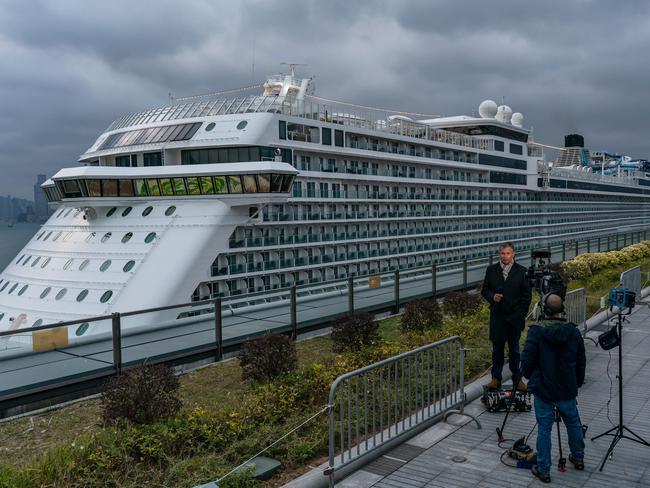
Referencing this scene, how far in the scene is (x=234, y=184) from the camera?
64.2 feet

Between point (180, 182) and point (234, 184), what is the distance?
6.15 feet

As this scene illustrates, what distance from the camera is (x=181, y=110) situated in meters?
24.2

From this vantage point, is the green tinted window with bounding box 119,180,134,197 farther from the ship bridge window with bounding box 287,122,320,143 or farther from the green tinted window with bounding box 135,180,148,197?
the ship bridge window with bounding box 287,122,320,143

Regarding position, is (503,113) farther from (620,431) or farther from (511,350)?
(620,431)

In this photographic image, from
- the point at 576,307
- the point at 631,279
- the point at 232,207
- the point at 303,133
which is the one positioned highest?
the point at 303,133

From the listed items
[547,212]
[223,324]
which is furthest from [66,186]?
[547,212]

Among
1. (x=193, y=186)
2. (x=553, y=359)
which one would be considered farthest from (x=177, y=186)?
(x=553, y=359)

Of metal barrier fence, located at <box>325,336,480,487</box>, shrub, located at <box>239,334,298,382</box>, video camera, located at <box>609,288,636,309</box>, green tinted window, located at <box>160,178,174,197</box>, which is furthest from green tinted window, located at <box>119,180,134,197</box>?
video camera, located at <box>609,288,636,309</box>

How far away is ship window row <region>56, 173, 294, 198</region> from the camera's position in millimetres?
19547

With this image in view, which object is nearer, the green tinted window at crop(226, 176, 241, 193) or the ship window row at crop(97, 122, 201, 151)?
the green tinted window at crop(226, 176, 241, 193)

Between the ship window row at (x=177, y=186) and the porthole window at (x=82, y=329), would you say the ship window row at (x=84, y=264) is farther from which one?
the porthole window at (x=82, y=329)

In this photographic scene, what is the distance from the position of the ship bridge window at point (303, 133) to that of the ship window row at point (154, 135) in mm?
3552

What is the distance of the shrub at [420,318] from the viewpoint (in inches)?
561

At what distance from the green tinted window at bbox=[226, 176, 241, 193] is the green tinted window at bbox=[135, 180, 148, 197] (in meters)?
3.00
